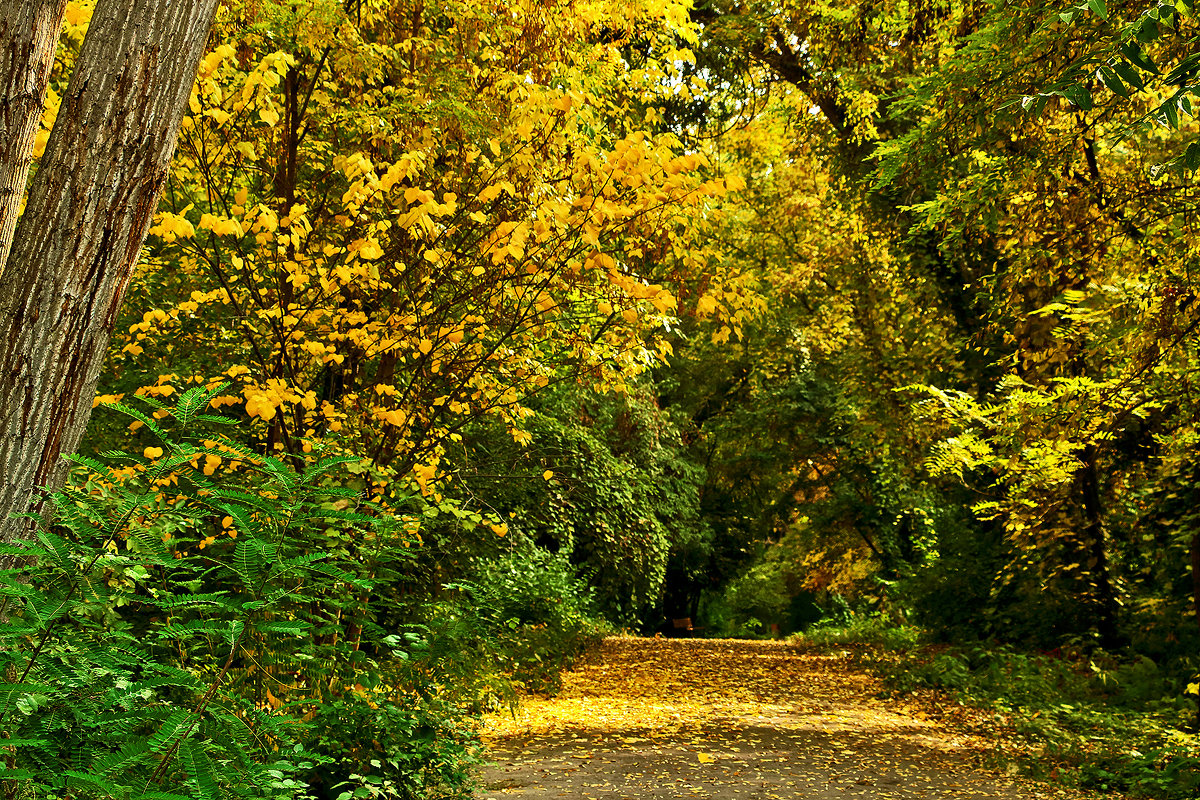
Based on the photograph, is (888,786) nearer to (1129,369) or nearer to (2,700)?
(1129,369)

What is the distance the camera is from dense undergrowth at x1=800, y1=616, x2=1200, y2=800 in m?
7.01

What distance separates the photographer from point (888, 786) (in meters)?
7.06

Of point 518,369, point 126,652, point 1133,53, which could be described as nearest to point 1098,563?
point 518,369

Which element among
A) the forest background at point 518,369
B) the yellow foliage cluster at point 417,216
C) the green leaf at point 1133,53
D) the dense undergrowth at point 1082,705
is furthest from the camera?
the dense undergrowth at point 1082,705

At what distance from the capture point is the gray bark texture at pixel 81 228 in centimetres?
296

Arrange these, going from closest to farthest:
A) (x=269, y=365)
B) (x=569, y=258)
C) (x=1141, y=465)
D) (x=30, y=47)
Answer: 1. (x=30, y=47)
2. (x=569, y=258)
3. (x=269, y=365)
4. (x=1141, y=465)

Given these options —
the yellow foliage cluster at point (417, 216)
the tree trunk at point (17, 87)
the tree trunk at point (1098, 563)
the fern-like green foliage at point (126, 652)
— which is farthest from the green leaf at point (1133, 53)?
the tree trunk at point (1098, 563)

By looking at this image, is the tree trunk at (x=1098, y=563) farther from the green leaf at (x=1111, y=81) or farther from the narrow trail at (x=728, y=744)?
the green leaf at (x=1111, y=81)

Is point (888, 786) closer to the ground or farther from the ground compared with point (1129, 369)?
closer to the ground

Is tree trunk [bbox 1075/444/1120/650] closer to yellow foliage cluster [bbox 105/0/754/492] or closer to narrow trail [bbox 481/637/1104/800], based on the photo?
narrow trail [bbox 481/637/1104/800]

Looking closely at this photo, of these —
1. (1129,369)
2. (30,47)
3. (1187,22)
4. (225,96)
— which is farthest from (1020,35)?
(30,47)

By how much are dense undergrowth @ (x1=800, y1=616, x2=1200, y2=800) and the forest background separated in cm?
7

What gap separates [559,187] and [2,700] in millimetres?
3938

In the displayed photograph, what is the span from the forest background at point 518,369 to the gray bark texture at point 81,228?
21cm
